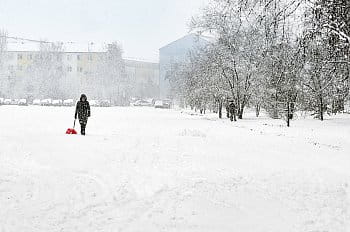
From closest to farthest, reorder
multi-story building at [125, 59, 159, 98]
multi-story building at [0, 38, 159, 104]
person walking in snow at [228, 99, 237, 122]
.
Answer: person walking in snow at [228, 99, 237, 122] < multi-story building at [0, 38, 159, 104] < multi-story building at [125, 59, 159, 98]

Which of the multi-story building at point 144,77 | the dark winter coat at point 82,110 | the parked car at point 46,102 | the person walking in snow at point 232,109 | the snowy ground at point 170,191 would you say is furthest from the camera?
the multi-story building at point 144,77

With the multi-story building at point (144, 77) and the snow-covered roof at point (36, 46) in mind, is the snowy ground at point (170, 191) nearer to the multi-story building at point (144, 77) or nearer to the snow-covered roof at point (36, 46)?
the multi-story building at point (144, 77)

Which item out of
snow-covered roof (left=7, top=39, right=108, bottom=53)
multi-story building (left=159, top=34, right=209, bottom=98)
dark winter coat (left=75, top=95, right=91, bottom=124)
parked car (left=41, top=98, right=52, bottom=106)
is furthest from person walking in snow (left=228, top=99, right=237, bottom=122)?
snow-covered roof (left=7, top=39, right=108, bottom=53)

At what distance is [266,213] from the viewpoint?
6.93 m

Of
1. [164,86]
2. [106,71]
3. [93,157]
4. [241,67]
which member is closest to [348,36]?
[93,157]

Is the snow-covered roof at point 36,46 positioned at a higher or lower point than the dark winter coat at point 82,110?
higher

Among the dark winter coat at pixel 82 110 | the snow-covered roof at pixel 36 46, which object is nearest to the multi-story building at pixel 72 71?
the snow-covered roof at pixel 36 46

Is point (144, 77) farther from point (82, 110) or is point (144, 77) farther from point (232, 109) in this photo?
point (82, 110)

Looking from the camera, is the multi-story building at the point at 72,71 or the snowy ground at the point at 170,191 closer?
the snowy ground at the point at 170,191

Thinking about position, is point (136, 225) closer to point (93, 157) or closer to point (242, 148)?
point (93, 157)

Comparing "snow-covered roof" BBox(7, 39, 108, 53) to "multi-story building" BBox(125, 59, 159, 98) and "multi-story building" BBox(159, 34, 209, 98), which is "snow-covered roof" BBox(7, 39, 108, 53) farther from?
"multi-story building" BBox(159, 34, 209, 98)

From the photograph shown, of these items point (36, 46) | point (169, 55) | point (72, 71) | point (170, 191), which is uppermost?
point (36, 46)

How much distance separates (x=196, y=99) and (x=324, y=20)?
29.3m

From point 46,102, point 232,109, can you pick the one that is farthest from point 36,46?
point 232,109
